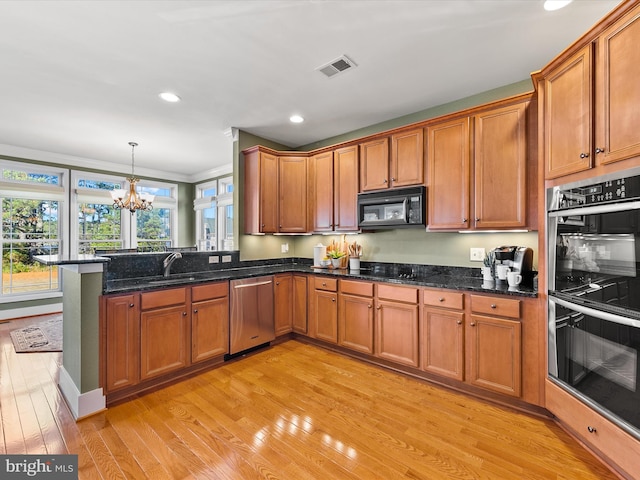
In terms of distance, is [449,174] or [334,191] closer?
[449,174]

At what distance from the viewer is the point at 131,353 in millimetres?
2500

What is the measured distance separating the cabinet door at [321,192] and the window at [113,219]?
2847mm

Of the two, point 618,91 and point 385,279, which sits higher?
point 618,91

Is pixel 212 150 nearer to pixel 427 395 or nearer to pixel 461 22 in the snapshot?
pixel 461 22

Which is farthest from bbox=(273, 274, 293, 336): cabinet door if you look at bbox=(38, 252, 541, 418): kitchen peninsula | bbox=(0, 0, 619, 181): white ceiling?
bbox=(0, 0, 619, 181): white ceiling

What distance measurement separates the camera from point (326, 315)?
355cm

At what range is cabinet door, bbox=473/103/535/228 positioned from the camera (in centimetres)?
250

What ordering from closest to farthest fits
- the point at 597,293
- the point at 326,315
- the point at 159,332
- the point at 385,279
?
1. the point at 597,293
2. the point at 159,332
3. the point at 385,279
4. the point at 326,315

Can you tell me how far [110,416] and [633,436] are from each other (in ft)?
10.7

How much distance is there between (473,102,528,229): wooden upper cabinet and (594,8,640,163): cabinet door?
2.49 feet

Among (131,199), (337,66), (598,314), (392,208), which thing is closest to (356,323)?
(392,208)

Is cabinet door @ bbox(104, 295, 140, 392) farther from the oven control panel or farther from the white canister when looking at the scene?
the oven control panel

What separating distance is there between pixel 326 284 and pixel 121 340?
2.05 metres

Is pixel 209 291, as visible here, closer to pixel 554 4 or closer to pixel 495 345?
pixel 495 345
